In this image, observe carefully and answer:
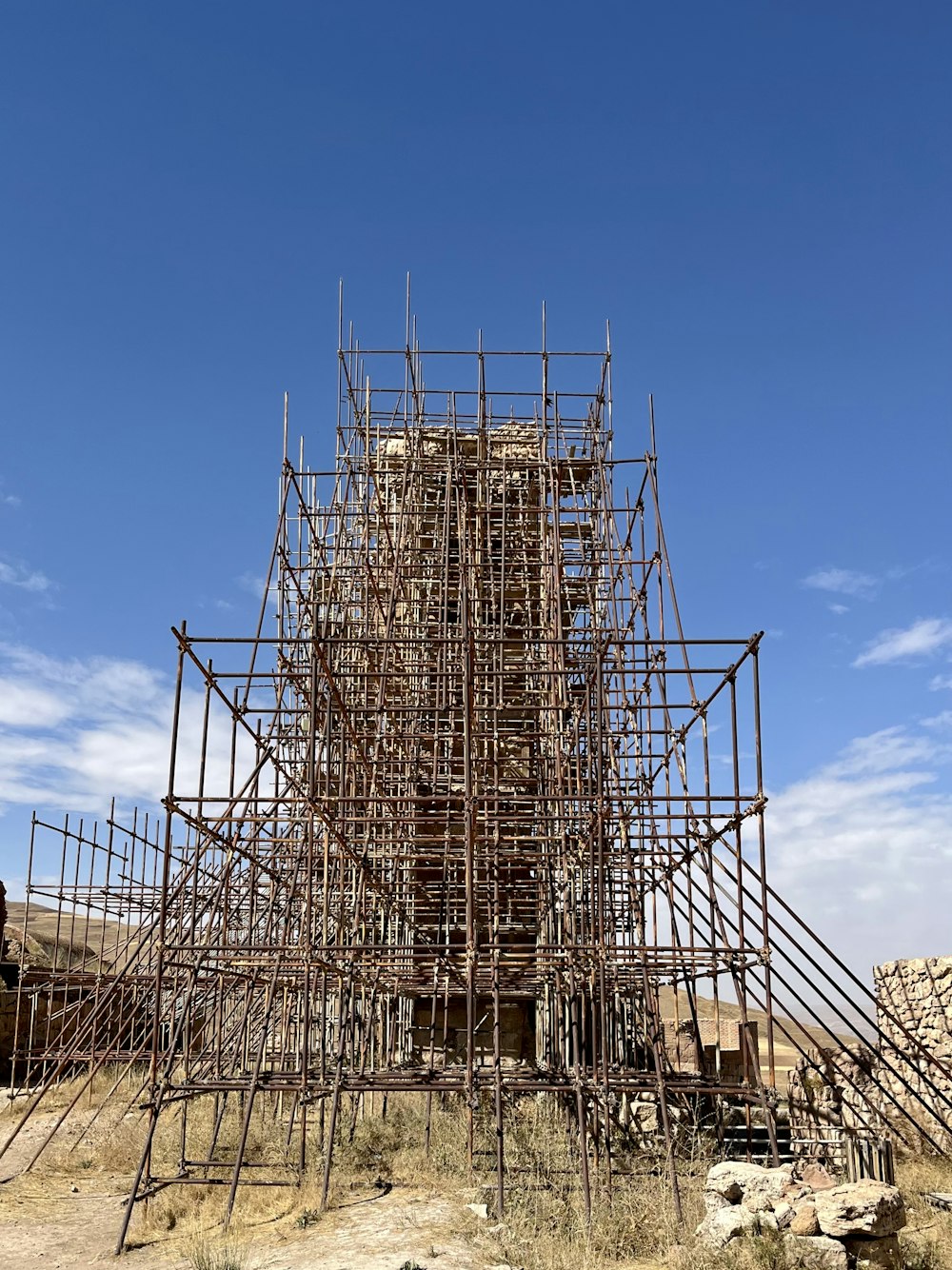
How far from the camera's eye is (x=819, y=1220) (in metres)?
9.15

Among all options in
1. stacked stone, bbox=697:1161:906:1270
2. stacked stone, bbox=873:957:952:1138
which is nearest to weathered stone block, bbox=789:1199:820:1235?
stacked stone, bbox=697:1161:906:1270

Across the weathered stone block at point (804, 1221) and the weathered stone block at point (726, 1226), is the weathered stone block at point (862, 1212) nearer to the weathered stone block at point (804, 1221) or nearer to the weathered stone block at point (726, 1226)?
the weathered stone block at point (804, 1221)

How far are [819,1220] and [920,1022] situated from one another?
6798 mm

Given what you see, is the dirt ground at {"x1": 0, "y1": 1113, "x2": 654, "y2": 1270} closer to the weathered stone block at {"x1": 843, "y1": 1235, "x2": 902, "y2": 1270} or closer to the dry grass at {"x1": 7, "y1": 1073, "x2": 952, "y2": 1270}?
the dry grass at {"x1": 7, "y1": 1073, "x2": 952, "y2": 1270}

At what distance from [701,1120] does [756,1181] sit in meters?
5.39

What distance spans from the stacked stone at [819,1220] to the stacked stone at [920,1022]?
201 inches

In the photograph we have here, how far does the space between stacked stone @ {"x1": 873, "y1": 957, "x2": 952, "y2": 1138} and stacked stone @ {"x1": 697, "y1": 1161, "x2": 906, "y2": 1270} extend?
5.11 meters

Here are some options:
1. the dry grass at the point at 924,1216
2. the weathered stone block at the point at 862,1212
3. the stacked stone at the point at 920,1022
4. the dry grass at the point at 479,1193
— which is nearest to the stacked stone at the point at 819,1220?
the weathered stone block at the point at 862,1212

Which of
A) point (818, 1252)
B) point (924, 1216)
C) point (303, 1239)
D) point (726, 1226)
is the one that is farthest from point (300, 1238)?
point (924, 1216)

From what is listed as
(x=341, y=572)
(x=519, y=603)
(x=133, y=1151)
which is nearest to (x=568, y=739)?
(x=519, y=603)

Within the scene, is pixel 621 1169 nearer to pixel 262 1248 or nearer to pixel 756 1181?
pixel 756 1181

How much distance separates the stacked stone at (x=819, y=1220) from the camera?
Answer: 29.1 feet

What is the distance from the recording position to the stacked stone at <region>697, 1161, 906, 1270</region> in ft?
29.1

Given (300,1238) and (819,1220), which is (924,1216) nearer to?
(819,1220)
